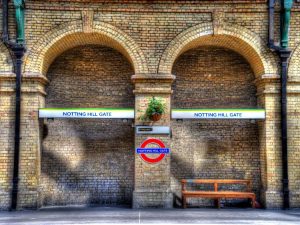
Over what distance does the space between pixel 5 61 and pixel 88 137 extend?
3109 millimetres

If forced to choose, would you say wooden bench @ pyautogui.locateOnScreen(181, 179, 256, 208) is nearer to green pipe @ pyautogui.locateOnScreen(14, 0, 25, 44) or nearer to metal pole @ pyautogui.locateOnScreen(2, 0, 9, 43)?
green pipe @ pyautogui.locateOnScreen(14, 0, 25, 44)

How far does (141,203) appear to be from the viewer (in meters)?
9.36

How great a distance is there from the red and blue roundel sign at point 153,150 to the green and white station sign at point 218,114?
0.84 meters

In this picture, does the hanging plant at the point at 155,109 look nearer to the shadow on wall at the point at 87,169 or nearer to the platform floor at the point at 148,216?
the shadow on wall at the point at 87,169

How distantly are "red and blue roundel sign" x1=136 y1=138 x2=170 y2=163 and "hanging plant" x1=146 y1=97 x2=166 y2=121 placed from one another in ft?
2.07

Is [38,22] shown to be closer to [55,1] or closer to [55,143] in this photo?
[55,1]

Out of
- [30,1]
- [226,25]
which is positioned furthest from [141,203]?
[30,1]

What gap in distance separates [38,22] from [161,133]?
4.53 metres

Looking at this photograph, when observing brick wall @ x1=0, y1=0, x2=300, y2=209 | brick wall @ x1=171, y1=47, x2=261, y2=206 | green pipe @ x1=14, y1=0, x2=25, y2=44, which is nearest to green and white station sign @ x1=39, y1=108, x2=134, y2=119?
brick wall @ x1=0, y1=0, x2=300, y2=209

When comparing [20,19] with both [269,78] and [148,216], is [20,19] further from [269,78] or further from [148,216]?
[269,78]

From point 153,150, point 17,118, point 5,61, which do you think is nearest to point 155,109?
point 153,150

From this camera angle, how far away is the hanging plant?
364 inches

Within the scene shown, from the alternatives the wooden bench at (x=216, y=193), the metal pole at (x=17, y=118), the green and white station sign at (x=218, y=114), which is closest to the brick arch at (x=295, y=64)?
the green and white station sign at (x=218, y=114)

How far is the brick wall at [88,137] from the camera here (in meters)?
10.2
